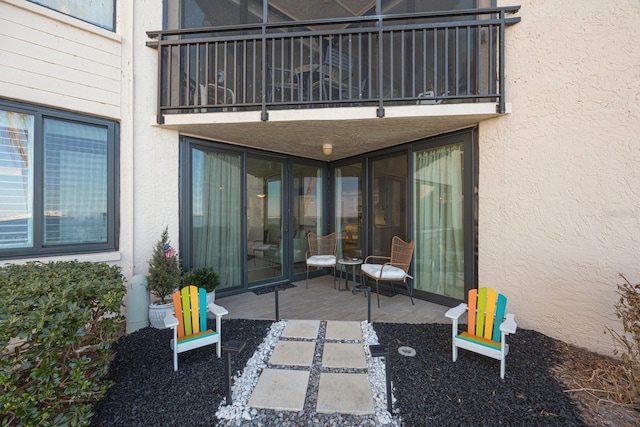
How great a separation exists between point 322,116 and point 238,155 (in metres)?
2.02

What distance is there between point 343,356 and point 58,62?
4.67 m

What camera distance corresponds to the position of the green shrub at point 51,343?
1.48 m

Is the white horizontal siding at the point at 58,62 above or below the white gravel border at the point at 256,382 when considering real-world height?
above

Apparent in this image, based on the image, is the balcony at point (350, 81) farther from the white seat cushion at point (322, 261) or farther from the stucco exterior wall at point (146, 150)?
the white seat cushion at point (322, 261)

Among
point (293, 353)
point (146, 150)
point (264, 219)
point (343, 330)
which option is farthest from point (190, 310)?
point (264, 219)

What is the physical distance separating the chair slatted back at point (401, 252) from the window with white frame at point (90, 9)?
533 cm

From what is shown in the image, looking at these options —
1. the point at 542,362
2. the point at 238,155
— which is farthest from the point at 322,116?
the point at 542,362

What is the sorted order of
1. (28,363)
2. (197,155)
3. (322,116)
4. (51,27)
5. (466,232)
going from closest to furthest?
(28,363)
(51,27)
(322,116)
(466,232)
(197,155)

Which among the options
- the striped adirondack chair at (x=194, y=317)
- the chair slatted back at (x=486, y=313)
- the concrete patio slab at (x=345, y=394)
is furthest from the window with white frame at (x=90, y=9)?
the chair slatted back at (x=486, y=313)

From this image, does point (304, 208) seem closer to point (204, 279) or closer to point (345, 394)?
point (204, 279)

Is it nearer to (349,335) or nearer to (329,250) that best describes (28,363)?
(349,335)

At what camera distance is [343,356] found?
8.80 feet

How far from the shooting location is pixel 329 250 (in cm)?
584

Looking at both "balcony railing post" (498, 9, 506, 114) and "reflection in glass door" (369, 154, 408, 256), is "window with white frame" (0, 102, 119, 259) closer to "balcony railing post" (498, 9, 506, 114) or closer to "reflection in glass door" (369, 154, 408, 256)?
"reflection in glass door" (369, 154, 408, 256)
